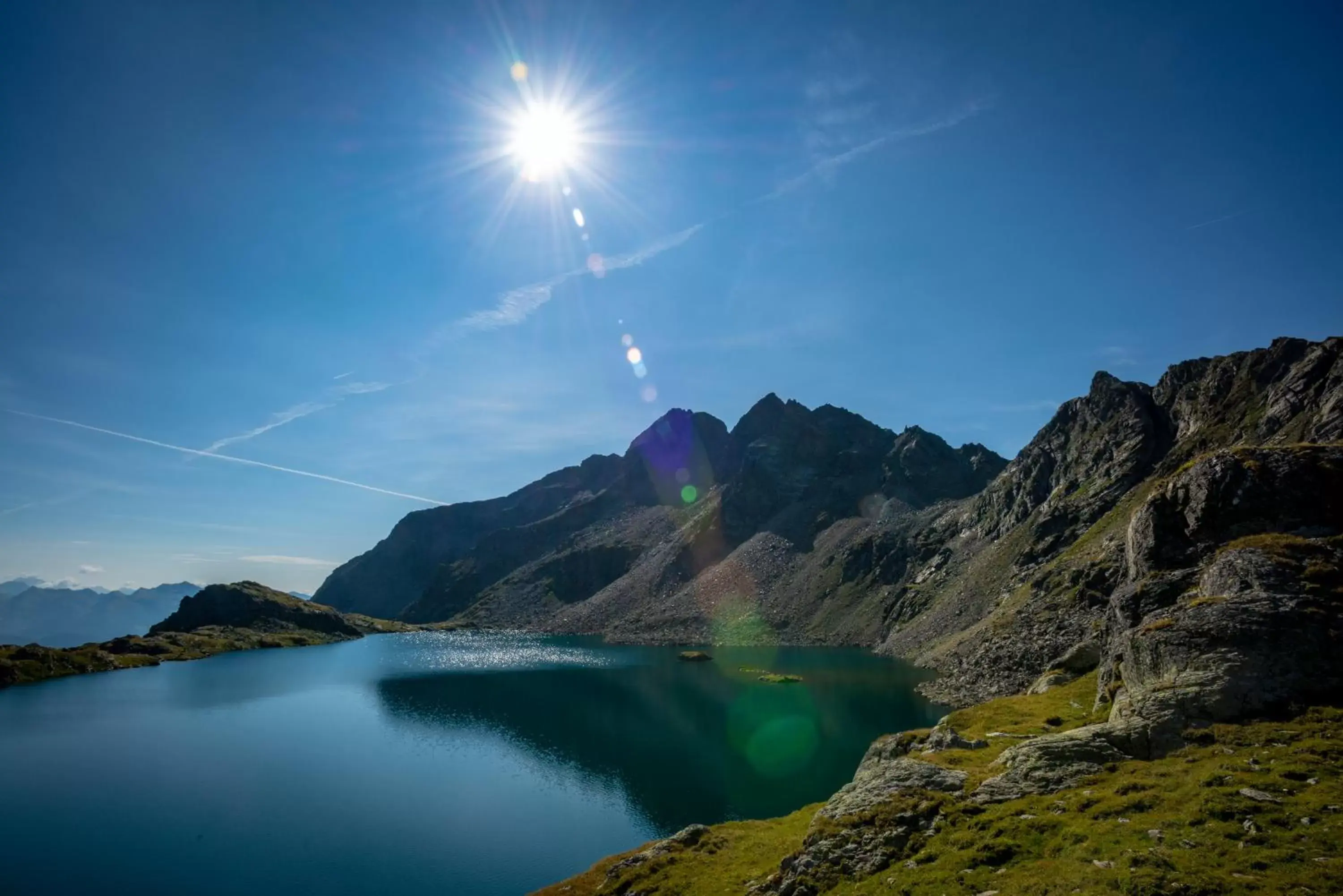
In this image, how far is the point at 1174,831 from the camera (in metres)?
17.7

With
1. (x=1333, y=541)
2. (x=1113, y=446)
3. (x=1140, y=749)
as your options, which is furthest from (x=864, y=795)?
(x=1113, y=446)

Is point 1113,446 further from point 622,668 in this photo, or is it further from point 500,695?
point 500,695

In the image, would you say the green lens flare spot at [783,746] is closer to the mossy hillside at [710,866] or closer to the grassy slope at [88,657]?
the mossy hillside at [710,866]

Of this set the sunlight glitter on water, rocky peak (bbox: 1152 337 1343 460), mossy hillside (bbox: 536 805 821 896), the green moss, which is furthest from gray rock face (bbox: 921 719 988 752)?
the sunlight glitter on water

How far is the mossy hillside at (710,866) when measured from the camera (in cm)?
3011

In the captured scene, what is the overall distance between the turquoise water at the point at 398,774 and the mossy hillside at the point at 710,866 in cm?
826

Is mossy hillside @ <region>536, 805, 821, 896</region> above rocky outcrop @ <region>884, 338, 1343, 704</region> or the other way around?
the other way around

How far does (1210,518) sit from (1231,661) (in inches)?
671

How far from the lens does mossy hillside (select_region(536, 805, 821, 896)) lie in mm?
30109

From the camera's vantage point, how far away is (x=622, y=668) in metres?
150

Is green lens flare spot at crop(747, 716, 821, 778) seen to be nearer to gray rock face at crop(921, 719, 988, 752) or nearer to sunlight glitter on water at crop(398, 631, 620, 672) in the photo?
gray rock face at crop(921, 719, 988, 752)

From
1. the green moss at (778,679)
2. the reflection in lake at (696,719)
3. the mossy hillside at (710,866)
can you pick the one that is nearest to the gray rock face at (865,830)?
the mossy hillside at (710,866)

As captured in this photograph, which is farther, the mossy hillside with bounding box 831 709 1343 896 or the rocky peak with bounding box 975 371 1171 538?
the rocky peak with bounding box 975 371 1171 538

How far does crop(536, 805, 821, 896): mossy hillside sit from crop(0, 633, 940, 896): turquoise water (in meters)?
8.26
